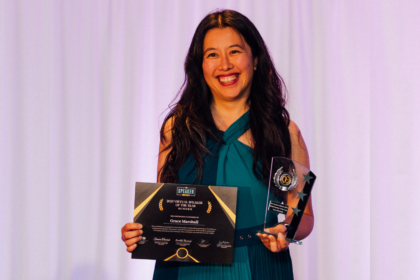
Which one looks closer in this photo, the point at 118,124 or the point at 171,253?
the point at 171,253

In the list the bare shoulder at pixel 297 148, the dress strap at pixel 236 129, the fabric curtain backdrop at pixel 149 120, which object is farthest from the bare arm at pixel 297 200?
the fabric curtain backdrop at pixel 149 120

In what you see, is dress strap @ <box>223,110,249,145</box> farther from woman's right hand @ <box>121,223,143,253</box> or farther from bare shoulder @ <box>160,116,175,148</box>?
woman's right hand @ <box>121,223,143,253</box>

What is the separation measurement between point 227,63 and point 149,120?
159 cm

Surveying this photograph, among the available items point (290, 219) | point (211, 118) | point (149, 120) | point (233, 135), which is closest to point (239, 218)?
point (290, 219)

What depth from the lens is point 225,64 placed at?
5.78ft

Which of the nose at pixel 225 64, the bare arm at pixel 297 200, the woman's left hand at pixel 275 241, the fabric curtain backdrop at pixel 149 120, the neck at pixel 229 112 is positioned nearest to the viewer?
the woman's left hand at pixel 275 241

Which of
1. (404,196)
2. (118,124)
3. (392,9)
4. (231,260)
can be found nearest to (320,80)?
(392,9)

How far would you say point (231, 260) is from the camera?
1.49 meters

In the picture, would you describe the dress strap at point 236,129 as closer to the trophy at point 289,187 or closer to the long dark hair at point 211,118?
the long dark hair at point 211,118

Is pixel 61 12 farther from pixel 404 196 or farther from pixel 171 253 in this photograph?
pixel 404 196

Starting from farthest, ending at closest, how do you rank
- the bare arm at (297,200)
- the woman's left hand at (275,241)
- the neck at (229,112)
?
the neck at (229,112), the bare arm at (297,200), the woman's left hand at (275,241)

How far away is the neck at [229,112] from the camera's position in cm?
188

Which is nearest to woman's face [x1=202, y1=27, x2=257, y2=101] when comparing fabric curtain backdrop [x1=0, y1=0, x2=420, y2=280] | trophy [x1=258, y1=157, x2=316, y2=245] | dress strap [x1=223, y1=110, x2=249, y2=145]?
dress strap [x1=223, y1=110, x2=249, y2=145]

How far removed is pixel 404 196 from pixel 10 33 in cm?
324
